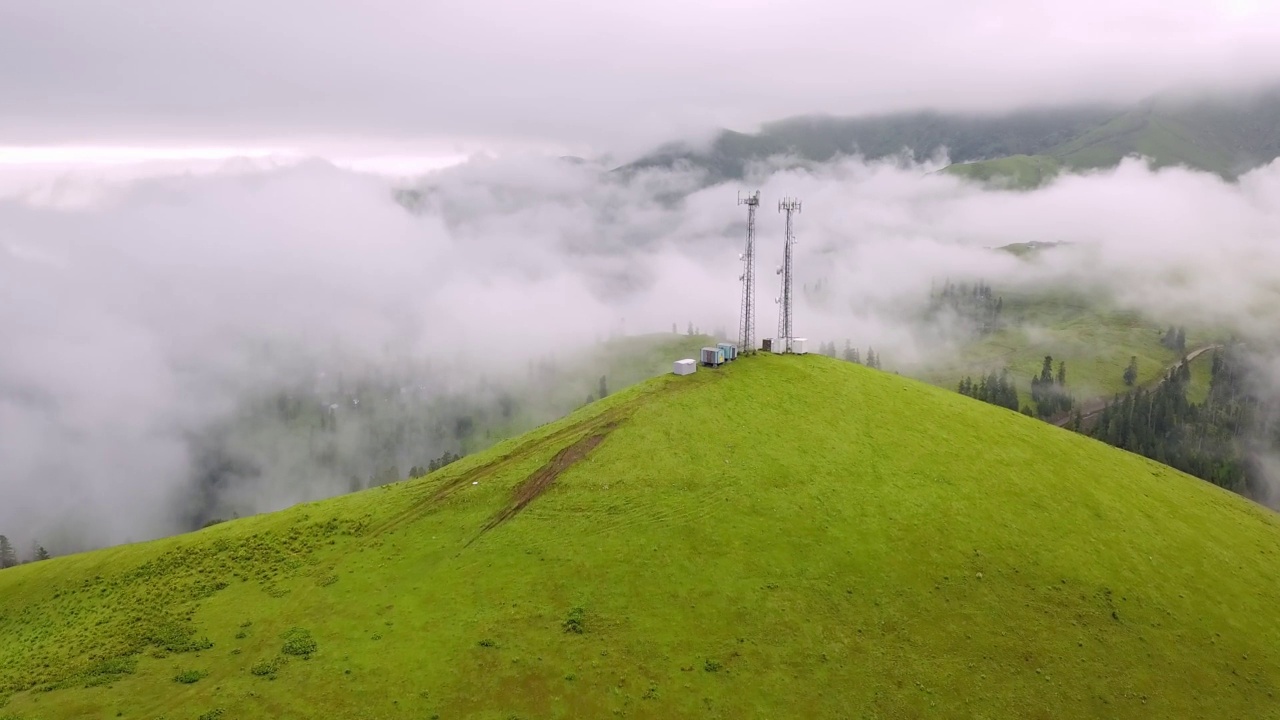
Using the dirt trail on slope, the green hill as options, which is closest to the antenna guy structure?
the green hill

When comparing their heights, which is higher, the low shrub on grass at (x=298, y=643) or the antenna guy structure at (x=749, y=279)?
the antenna guy structure at (x=749, y=279)

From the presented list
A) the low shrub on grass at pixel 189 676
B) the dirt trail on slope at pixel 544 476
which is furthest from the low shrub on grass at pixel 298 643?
the dirt trail on slope at pixel 544 476

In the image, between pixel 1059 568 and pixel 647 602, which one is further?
pixel 1059 568

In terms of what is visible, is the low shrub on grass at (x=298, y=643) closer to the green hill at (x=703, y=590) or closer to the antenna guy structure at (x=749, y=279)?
the green hill at (x=703, y=590)

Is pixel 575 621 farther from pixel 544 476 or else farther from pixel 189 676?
pixel 189 676

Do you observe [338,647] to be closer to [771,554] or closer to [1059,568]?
[771,554]

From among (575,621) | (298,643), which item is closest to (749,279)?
(575,621)

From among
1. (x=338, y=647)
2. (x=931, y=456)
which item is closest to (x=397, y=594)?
(x=338, y=647)

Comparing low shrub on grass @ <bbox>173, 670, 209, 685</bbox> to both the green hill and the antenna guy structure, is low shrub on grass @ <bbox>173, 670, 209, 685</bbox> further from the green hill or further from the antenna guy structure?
the antenna guy structure
